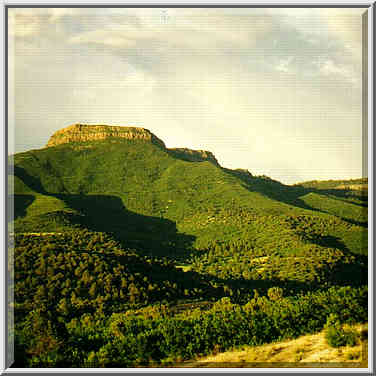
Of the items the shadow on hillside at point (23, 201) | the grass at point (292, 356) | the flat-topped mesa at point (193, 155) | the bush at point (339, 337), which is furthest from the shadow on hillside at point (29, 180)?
the bush at point (339, 337)

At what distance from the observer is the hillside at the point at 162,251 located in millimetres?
5715

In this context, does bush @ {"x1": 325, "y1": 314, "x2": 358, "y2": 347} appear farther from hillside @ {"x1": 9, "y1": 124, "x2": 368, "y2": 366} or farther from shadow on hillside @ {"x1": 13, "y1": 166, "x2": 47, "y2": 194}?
shadow on hillside @ {"x1": 13, "y1": 166, "x2": 47, "y2": 194}

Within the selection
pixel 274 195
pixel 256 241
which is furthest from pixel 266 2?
pixel 274 195

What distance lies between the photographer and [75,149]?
913 inches

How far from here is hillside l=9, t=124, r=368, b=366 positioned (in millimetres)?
5715

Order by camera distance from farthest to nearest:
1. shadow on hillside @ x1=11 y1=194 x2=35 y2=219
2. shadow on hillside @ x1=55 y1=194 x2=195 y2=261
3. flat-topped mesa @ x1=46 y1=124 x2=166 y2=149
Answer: flat-topped mesa @ x1=46 y1=124 x2=166 y2=149 → shadow on hillside @ x1=11 y1=194 x2=35 y2=219 → shadow on hillside @ x1=55 y1=194 x2=195 y2=261

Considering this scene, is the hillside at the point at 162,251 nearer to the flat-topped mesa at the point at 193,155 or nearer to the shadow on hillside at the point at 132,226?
the shadow on hillside at the point at 132,226

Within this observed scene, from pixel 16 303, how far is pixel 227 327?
3899 mm

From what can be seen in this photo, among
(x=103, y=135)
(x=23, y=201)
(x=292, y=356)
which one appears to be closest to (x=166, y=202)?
(x=23, y=201)

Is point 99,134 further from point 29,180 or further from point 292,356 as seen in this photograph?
point 292,356

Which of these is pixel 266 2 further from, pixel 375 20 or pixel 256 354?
pixel 256 354

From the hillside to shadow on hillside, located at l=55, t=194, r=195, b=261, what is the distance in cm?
6

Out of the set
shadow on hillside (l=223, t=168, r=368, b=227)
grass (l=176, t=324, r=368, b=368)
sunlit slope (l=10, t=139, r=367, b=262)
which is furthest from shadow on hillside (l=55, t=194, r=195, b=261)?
shadow on hillside (l=223, t=168, r=368, b=227)

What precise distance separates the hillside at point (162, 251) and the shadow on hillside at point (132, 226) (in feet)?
0.20
